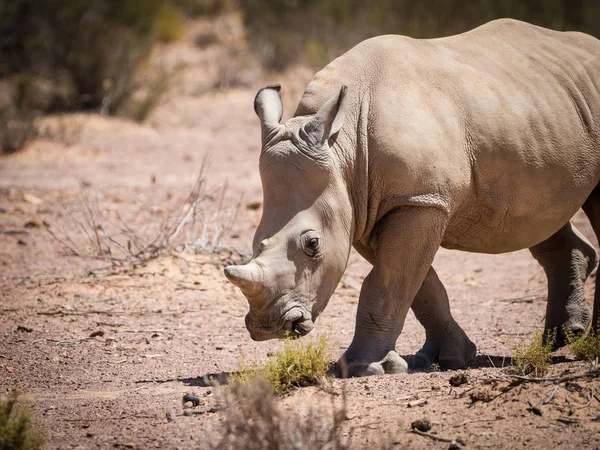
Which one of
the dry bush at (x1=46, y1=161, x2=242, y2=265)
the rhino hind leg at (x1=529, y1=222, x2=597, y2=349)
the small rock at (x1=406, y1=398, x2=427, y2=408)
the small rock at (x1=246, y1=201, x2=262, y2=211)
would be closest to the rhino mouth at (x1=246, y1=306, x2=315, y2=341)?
the small rock at (x1=406, y1=398, x2=427, y2=408)

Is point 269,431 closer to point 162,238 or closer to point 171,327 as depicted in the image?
point 171,327

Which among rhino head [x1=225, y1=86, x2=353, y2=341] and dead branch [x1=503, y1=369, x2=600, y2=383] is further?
rhino head [x1=225, y1=86, x2=353, y2=341]

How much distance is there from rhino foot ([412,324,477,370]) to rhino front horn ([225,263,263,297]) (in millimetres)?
1620

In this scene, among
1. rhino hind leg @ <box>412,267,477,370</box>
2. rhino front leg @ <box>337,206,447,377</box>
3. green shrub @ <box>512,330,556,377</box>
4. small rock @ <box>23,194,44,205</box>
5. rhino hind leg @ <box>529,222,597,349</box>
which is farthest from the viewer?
small rock @ <box>23,194,44,205</box>

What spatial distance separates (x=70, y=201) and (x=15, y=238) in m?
1.46

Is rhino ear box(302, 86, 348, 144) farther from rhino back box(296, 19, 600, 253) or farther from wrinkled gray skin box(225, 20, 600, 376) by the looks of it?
rhino back box(296, 19, 600, 253)

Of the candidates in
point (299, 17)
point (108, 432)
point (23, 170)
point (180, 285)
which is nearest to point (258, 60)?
point (299, 17)

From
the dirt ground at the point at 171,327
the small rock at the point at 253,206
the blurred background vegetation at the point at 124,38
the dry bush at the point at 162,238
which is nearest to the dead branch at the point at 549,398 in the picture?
the dirt ground at the point at 171,327

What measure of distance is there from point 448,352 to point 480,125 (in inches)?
61.6

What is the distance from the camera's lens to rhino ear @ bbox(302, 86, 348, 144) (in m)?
5.21

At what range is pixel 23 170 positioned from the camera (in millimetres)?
13539

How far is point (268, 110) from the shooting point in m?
5.60

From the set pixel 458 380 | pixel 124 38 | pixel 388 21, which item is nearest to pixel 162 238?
pixel 458 380

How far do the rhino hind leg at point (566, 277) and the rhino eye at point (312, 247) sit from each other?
242cm
